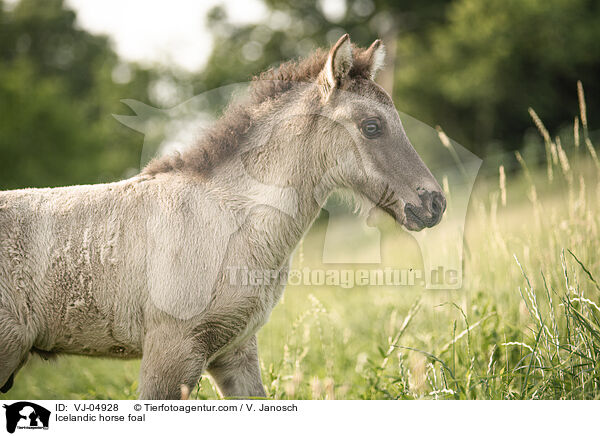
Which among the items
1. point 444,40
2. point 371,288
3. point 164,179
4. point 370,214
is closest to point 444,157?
point 371,288

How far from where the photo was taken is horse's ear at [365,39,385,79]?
10.5ft

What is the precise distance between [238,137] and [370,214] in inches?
40.5

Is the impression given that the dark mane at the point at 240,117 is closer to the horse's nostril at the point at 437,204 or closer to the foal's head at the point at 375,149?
the foal's head at the point at 375,149

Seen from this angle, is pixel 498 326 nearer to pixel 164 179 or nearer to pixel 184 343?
pixel 184 343

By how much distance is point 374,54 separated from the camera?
3.24m

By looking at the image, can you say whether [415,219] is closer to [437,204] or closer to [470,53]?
[437,204]

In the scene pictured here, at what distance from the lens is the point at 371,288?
25.1ft

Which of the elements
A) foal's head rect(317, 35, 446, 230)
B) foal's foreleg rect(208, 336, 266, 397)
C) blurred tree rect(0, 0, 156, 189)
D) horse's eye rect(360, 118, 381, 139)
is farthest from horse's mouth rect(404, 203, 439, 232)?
blurred tree rect(0, 0, 156, 189)

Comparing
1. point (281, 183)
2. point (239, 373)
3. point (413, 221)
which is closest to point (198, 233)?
point (281, 183)

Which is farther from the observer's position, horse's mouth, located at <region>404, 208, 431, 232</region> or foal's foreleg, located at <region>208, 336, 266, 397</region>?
foal's foreleg, located at <region>208, 336, 266, 397</region>

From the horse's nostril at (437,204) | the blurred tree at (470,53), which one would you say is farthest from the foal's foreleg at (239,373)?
the blurred tree at (470,53)

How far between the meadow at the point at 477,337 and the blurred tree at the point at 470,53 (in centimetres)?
1021

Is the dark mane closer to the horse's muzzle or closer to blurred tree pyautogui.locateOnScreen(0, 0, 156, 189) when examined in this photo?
the horse's muzzle

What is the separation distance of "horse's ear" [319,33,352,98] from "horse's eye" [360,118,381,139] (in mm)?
305
